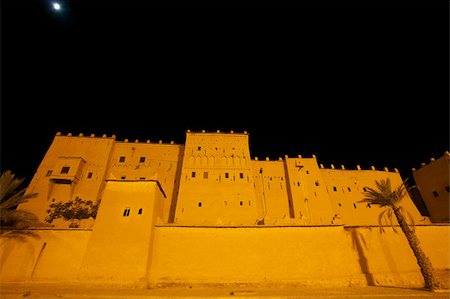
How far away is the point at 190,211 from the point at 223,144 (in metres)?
9.94

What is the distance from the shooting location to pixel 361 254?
58.0ft

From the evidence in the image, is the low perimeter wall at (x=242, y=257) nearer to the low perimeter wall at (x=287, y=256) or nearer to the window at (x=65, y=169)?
the low perimeter wall at (x=287, y=256)

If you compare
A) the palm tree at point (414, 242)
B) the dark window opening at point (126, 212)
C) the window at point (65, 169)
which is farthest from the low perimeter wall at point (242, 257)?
the window at point (65, 169)

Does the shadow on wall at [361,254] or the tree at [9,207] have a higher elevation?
the tree at [9,207]

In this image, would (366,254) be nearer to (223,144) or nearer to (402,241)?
(402,241)

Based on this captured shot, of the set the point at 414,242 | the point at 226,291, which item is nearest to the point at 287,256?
the point at 226,291

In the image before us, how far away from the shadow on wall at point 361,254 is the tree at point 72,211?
22885 millimetres

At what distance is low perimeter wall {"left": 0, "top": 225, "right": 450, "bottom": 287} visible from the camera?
15484mm

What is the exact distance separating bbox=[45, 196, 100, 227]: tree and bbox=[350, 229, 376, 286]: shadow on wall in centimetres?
2289

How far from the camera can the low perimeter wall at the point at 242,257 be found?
15484mm

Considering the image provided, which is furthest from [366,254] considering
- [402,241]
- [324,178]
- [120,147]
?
[120,147]

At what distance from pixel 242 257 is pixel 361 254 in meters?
8.53

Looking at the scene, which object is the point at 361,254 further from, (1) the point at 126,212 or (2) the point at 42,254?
(2) the point at 42,254

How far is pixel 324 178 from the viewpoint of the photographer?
35.8 meters
